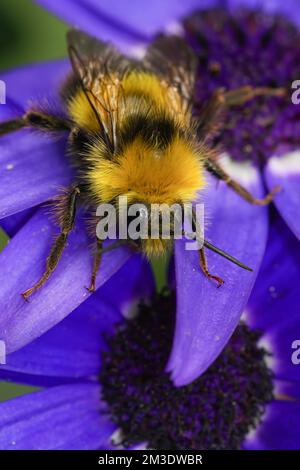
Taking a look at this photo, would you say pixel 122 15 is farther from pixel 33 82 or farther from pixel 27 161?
pixel 27 161

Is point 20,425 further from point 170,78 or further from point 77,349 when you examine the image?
point 170,78

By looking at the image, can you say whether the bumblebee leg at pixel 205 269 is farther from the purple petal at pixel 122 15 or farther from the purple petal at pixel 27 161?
the purple petal at pixel 122 15

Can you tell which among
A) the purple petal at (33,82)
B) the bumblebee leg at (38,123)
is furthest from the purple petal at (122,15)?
the bumblebee leg at (38,123)

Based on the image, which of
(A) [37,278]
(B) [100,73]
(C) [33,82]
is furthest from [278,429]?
(C) [33,82]

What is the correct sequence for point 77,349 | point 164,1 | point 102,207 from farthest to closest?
point 164,1
point 77,349
point 102,207

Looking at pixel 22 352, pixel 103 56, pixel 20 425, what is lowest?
pixel 20 425

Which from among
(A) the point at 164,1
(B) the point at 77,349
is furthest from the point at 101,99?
(A) the point at 164,1
